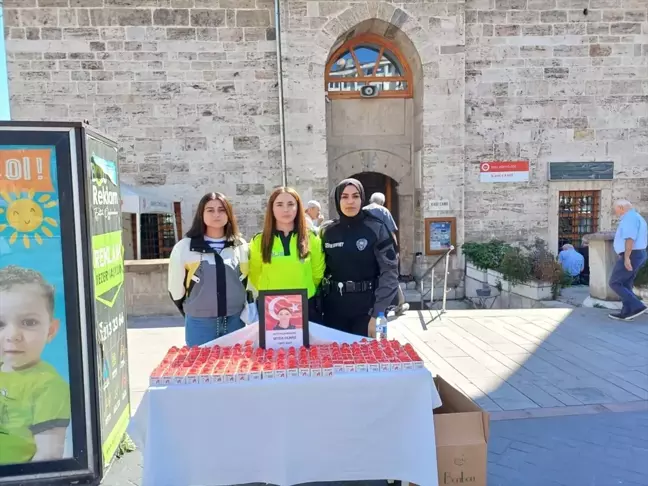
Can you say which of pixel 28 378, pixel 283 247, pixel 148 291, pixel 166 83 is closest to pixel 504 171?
pixel 166 83

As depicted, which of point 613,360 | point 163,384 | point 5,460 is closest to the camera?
point 163,384

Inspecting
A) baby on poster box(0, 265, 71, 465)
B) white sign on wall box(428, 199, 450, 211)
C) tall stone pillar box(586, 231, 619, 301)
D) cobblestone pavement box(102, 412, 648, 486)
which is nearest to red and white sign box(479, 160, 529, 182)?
white sign on wall box(428, 199, 450, 211)

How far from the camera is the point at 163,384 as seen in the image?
7.93 feet

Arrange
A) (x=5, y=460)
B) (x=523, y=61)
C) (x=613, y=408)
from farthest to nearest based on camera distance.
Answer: (x=523, y=61) → (x=613, y=408) → (x=5, y=460)

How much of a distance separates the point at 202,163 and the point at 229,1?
3.73m

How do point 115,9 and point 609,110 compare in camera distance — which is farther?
point 609,110

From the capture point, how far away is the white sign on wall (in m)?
11.3

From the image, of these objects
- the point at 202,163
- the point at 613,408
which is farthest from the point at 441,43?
the point at 613,408

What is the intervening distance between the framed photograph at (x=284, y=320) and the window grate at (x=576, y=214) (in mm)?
11158

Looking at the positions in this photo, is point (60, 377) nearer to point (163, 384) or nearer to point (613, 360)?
point (163, 384)

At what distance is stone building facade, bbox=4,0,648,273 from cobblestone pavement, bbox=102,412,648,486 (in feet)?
25.8

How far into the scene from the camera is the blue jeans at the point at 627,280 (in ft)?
22.0

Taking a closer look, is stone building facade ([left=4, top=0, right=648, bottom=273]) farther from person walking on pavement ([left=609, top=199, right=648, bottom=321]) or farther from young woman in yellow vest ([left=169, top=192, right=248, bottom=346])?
young woman in yellow vest ([left=169, top=192, right=248, bottom=346])

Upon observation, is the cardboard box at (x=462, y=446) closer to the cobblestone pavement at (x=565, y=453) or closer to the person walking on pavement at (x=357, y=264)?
the cobblestone pavement at (x=565, y=453)
